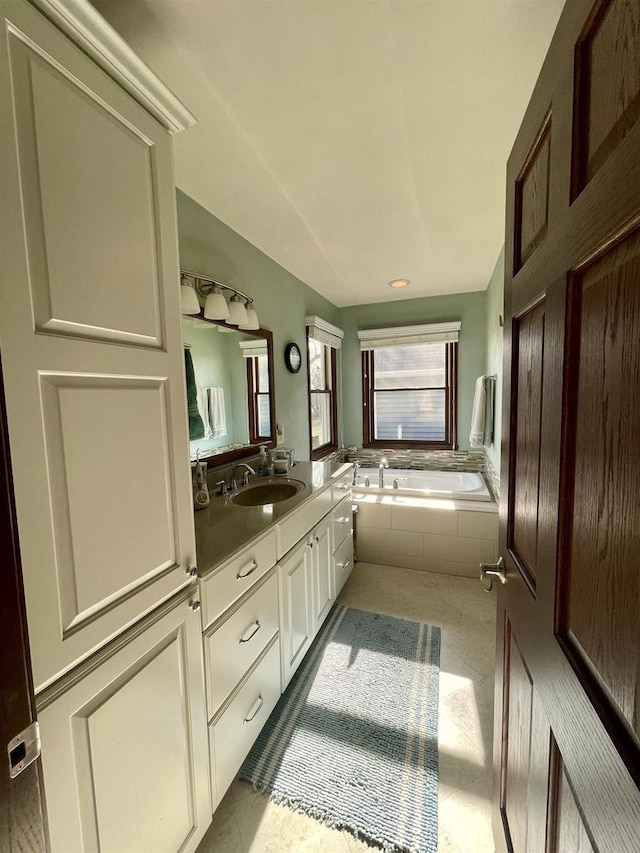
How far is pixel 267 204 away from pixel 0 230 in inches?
61.9

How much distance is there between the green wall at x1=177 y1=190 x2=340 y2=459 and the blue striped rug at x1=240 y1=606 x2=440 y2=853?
158 centimetres

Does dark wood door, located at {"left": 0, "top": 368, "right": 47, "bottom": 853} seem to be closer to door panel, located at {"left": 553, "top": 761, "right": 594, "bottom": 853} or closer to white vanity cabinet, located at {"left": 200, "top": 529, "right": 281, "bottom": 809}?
white vanity cabinet, located at {"left": 200, "top": 529, "right": 281, "bottom": 809}

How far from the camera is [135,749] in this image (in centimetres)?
78

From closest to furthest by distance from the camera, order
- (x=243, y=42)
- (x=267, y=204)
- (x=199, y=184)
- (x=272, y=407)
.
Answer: (x=243, y=42)
(x=199, y=184)
(x=267, y=204)
(x=272, y=407)

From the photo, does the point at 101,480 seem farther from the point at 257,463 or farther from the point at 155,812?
the point at 257,463

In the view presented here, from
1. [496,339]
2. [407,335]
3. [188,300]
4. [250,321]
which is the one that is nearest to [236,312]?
[250,321]

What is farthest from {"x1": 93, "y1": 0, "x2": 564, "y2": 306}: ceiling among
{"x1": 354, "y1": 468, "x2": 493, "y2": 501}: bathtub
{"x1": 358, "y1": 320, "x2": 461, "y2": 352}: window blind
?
{"x1": 354, "y1": 468, "x2": 493, "y2": 501}: bathtub

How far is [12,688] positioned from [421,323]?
3.92m

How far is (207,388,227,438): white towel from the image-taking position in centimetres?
191

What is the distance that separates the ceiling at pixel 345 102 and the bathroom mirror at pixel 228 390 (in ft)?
2.23

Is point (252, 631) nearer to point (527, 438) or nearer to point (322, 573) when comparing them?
point (322, 573)

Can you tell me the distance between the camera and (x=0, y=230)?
53cm

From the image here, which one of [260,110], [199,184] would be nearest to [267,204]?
[199,184]

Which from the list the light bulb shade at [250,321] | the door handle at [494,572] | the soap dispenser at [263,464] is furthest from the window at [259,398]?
the door handle at [494,572]
